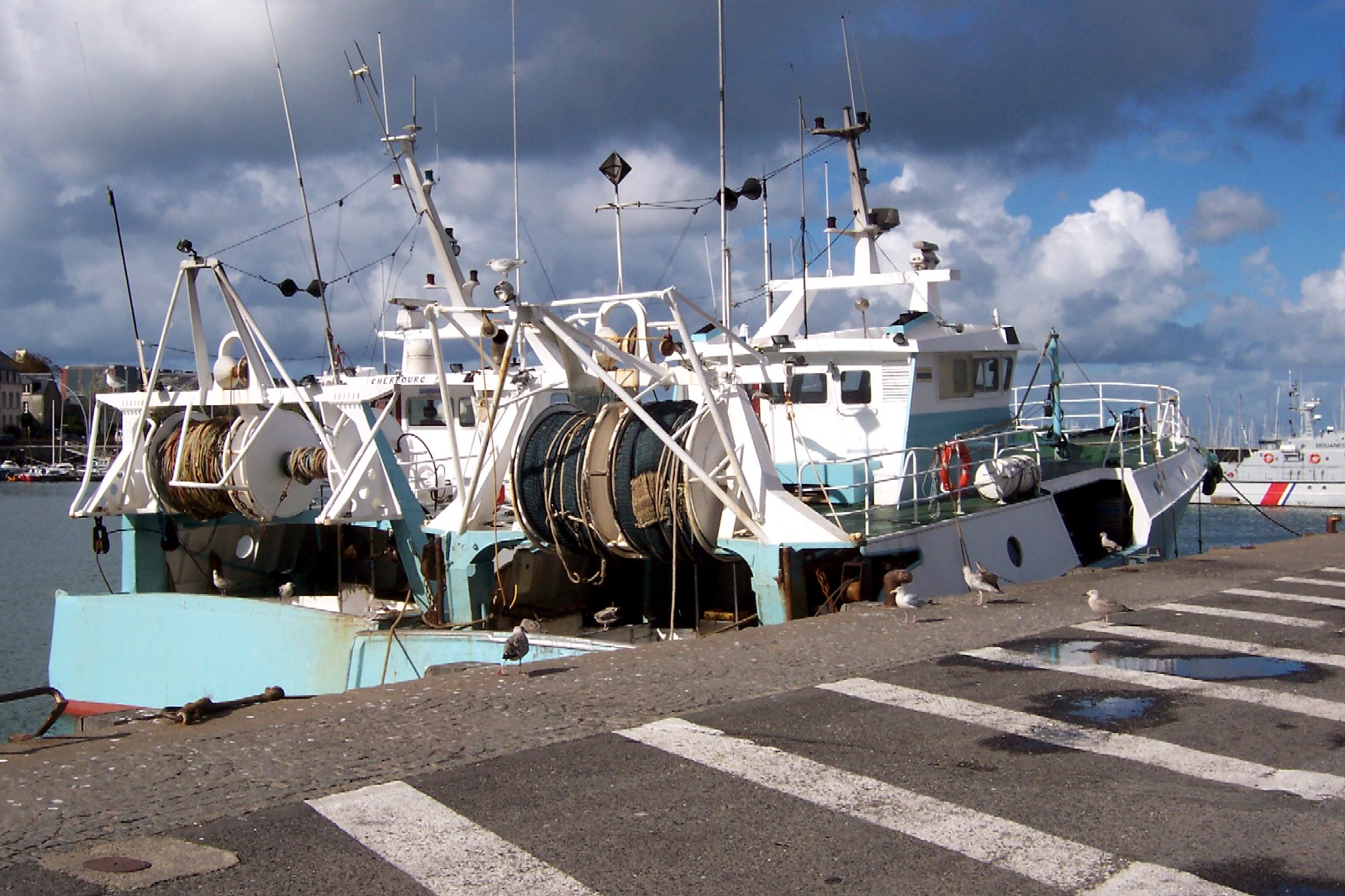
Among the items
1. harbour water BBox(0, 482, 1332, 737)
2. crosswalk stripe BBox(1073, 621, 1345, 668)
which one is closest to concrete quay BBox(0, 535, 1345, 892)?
crosswalk stripe BBox(1073, 621, 1345, 668)

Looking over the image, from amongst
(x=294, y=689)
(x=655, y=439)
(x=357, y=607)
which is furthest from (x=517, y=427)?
(x=357, y=607)

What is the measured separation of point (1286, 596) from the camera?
10516mm

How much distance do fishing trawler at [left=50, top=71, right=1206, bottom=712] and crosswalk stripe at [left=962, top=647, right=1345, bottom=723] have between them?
328 cm

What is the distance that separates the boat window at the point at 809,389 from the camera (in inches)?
627

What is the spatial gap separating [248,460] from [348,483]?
234 cm

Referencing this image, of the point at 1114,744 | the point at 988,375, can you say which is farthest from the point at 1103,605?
the point at 988,375

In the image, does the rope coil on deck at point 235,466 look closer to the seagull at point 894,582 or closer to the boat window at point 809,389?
the boat window at point 809,389

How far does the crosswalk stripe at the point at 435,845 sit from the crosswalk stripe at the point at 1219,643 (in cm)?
559

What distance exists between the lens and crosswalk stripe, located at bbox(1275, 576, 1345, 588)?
11312 millimetres

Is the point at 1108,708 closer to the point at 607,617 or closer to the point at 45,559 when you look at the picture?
the point at 607,617

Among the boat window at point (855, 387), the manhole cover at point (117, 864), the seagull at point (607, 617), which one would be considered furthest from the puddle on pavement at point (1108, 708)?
the boat window at point (855, 387)

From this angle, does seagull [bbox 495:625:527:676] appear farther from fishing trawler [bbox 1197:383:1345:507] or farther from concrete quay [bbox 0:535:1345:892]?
fishing trawler [bbox 1197:383:1345:507]

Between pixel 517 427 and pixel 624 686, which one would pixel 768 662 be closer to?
pixel 624 686

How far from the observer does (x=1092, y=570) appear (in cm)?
1193
